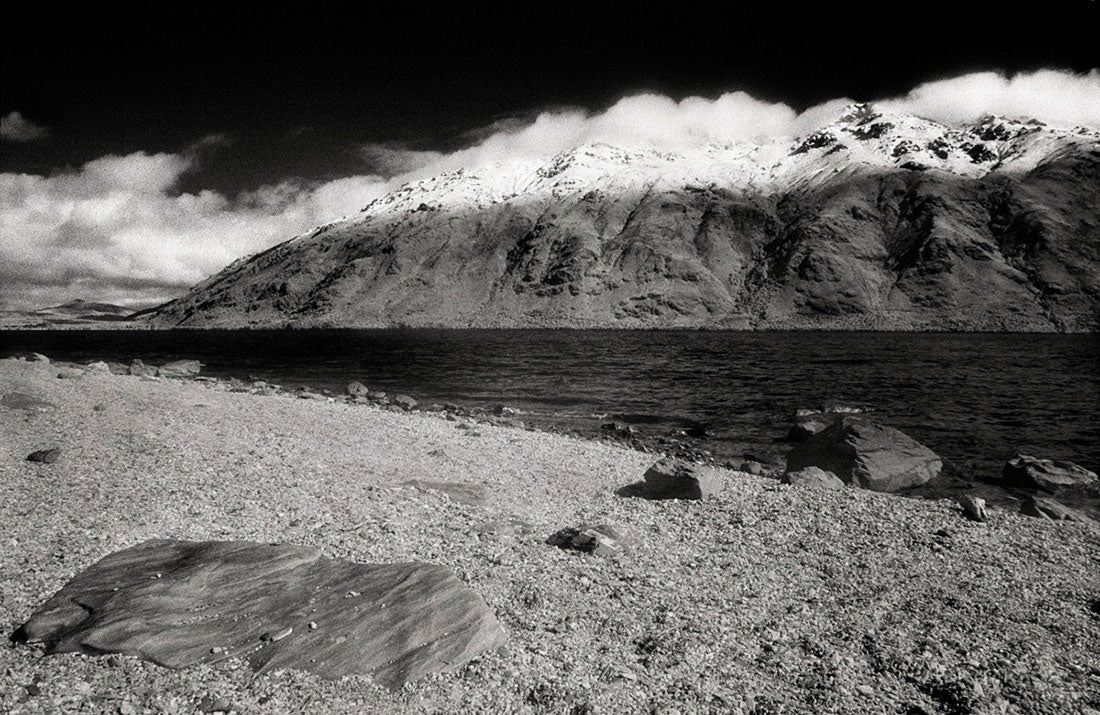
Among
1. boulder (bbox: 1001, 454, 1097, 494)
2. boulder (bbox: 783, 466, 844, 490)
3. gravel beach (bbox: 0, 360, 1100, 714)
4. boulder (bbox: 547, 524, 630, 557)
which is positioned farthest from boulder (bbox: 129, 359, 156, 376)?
boulder (bbox: 1001, 454, 1097, 494)

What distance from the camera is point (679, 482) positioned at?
15094 millimetres

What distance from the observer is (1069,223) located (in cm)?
18325

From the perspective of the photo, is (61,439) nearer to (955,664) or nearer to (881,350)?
(955,664)

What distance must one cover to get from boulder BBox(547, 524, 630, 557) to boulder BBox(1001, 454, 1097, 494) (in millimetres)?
16268

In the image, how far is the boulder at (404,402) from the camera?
115 feet

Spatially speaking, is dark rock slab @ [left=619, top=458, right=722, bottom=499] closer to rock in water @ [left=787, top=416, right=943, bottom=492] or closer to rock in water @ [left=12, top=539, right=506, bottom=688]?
rock in water @ [left=787, top=416, right=943, bottom=492]

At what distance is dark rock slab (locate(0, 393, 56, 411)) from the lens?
67.9 feet

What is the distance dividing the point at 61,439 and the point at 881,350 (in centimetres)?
9115

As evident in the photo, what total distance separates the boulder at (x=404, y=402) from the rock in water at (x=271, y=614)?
2534 centimetres

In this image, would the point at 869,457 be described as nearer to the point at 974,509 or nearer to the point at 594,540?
the point at 974,509

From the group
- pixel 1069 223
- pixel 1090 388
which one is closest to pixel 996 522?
pixel 1090 388

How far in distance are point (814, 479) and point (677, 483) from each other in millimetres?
5025

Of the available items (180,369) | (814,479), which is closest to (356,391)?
(180,369)

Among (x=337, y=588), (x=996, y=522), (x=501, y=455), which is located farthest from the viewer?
(x=501, y=455)
